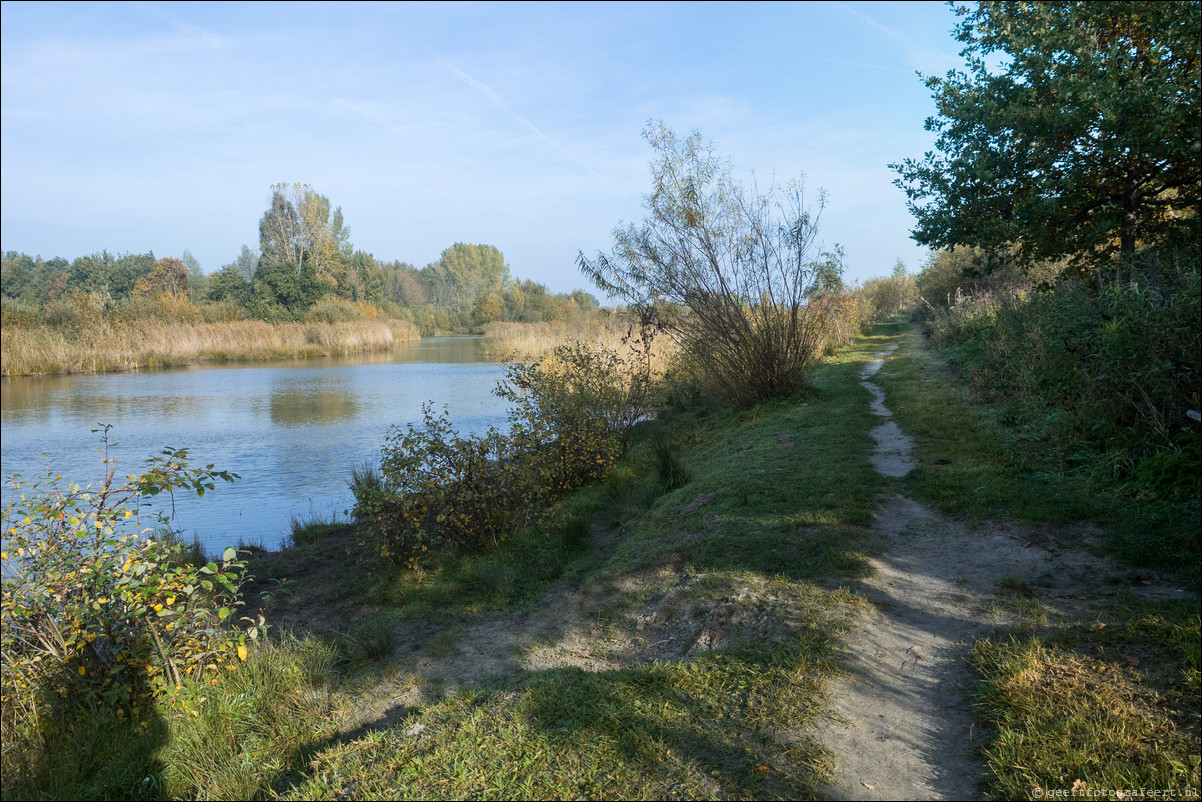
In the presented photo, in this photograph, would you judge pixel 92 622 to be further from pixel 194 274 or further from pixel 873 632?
pixel 194 274

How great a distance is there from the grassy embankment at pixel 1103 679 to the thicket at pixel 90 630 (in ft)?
12.8

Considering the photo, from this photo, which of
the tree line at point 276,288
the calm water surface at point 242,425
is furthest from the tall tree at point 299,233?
the calm water surface at point 242,425

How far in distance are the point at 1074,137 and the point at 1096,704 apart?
318 inches

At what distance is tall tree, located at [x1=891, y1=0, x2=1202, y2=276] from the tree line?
35668 mm

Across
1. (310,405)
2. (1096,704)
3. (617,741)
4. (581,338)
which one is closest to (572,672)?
(617,741)

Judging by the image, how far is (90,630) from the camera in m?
4.00

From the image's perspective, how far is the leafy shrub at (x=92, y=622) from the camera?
3826 millimetres

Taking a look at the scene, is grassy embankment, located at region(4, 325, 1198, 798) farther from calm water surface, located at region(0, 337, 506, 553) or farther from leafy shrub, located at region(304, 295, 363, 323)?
leafy shrub, located at region(304, 295, 363, 323)

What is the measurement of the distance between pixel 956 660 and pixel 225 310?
50543mm

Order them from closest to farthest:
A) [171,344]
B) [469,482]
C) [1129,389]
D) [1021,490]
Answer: [1021,490] < [1129,389] < [469,482] < [171,344]

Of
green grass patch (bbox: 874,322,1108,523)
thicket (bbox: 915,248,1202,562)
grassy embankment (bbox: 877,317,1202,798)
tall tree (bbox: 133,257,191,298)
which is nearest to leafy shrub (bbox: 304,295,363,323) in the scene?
tall tree (bbox: 133,257,191,298)

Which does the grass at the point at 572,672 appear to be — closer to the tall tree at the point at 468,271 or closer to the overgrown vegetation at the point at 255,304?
the overgrown vegetation at the point at 255,304

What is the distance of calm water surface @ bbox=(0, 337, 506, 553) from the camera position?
1098cm

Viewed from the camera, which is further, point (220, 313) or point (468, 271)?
point (468, 271)
